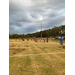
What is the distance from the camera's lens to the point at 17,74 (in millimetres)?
2584
